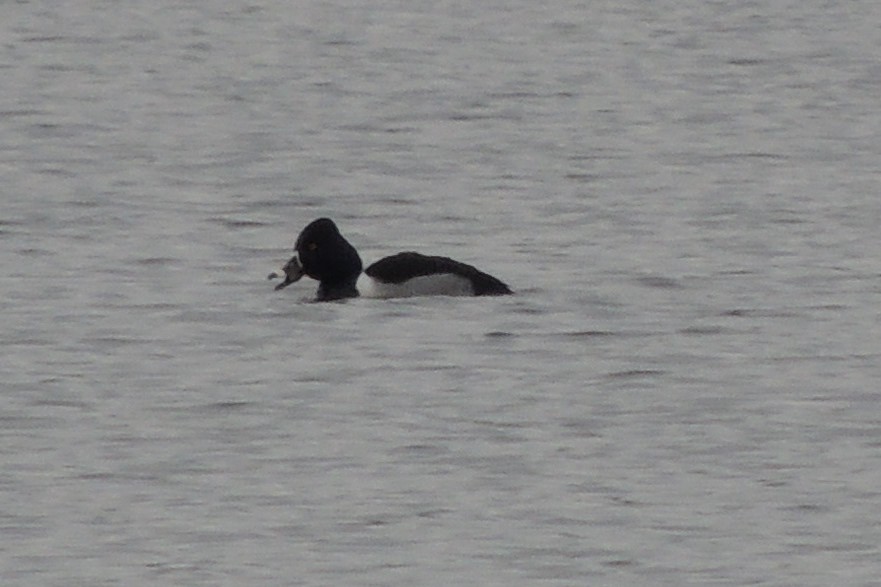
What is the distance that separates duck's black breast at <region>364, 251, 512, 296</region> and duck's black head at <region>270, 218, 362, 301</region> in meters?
0.20

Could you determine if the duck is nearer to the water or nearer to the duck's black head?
the duck's black head

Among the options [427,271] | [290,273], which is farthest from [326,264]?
[427,271]

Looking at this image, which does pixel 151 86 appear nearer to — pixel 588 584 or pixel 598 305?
pixel 598 305

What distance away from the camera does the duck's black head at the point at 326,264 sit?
1573cm

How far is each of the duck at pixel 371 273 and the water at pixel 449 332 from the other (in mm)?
118

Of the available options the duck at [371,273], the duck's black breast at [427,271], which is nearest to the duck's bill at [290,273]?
the duck at [371,273]

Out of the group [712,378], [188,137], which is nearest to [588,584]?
[712,378]

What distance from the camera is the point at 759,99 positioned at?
2630 centimetres

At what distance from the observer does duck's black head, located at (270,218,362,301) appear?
1573 cm

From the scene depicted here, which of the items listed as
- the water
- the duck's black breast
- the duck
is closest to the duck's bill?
the duck

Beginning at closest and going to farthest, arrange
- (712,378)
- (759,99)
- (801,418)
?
(801,418) < (712,378) < (759,99)

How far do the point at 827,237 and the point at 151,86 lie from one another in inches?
438

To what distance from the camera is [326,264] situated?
15750 mm

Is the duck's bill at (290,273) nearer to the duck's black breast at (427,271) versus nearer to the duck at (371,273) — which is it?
the duck at (371,273)
